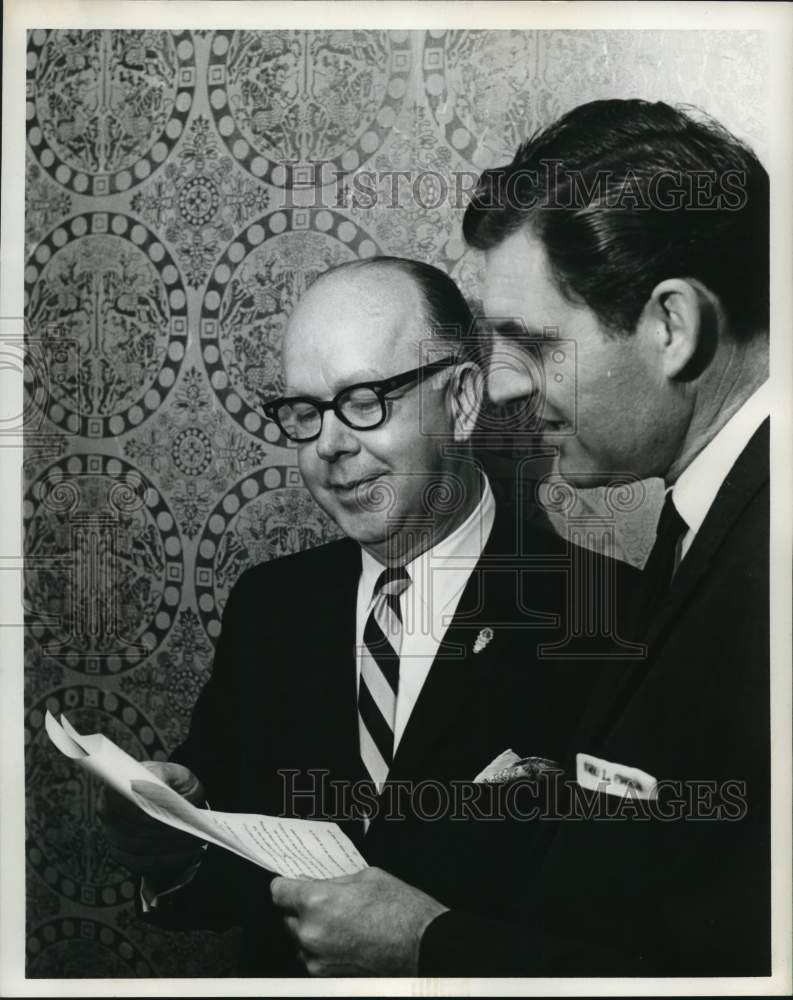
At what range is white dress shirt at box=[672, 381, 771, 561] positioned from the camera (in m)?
1.64

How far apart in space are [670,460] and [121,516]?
93 cm

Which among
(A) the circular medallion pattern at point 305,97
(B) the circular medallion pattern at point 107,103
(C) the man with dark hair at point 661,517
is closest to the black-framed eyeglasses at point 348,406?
(C) the man with dark hair at point 661,517

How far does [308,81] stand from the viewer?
5.42 ft

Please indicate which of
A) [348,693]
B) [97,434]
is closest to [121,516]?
[97,434]

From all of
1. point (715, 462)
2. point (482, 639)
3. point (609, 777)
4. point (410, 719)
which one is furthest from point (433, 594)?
point (715, 462)

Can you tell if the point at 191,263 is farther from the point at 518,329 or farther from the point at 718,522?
the point at 718,522

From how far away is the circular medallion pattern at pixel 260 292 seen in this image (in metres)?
1.65

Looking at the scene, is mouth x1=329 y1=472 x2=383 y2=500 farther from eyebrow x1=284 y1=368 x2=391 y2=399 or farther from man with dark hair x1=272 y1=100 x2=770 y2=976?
man with dark hair x1=272 y1=100 x2=770 y2=976

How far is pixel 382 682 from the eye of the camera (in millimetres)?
1654

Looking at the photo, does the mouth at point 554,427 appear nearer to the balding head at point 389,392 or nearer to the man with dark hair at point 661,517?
the man with dark hair at point 661,517

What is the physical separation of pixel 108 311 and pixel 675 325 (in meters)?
0.95

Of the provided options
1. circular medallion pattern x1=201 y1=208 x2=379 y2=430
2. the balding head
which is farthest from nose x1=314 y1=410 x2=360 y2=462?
circular medallion pattern x1=201 y1=208 x2=379 y2=430

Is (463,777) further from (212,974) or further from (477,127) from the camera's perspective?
(477,127)

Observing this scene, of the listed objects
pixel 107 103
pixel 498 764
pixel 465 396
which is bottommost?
pixel 498 764
